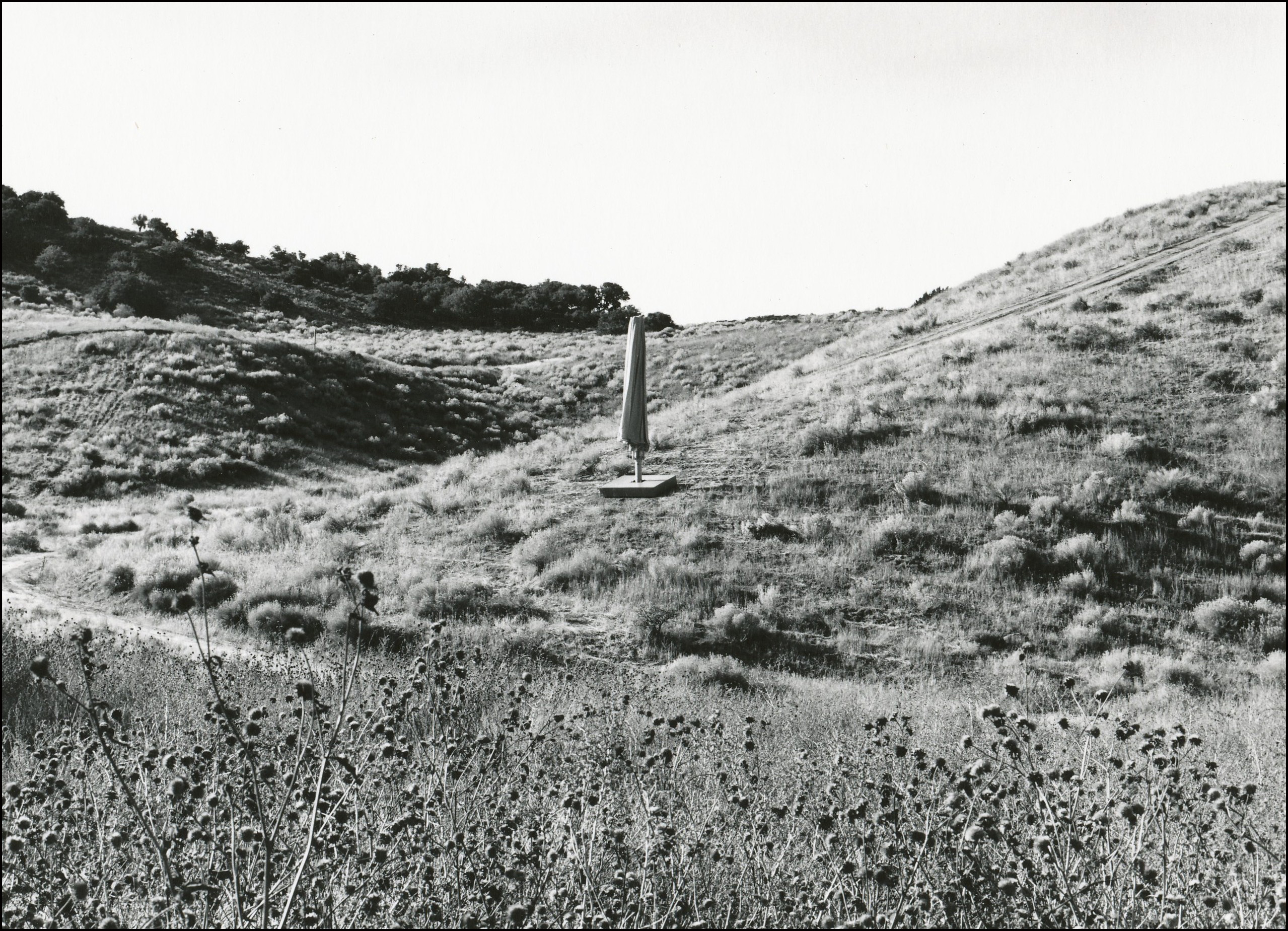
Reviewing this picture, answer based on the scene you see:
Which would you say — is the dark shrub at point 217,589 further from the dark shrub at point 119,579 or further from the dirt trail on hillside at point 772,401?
the dirt trail on hillside at point 772,401

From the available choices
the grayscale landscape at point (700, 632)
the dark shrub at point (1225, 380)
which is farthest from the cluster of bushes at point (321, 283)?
the dark shrub at point (1225, 380)

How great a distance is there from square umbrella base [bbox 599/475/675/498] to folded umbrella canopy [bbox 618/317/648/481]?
1.56m

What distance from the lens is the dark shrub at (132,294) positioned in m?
48.4

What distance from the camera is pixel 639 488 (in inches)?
570

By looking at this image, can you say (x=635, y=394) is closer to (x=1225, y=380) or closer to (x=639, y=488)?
(x=639, y=488)

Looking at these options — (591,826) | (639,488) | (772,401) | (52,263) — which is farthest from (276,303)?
(591,826)

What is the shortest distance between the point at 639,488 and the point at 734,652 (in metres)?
4.28

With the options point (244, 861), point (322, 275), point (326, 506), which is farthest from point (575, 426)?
point (322, 275)

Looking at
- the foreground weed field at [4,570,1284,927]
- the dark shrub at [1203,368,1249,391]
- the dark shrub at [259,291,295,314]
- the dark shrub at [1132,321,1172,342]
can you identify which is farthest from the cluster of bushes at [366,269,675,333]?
the foreground weed field at [4,570,1284,927]

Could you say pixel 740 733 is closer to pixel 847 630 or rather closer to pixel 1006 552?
pixel 847 630

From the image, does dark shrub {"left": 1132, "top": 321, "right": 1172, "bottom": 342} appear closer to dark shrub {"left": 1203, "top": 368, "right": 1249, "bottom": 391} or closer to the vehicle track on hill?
dark shrub {"left": 1203, "top": 368, "right": 1249, "bottom": 391}

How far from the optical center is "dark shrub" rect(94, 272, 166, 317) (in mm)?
48375

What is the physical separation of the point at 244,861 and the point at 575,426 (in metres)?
32.1

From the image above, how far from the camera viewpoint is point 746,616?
1125 cm
